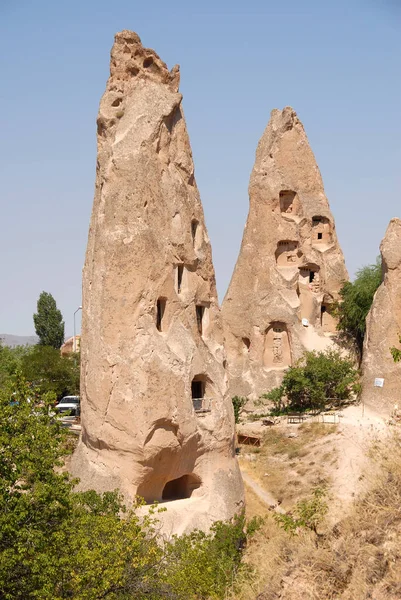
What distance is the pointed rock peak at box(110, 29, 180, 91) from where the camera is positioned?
1983 cm

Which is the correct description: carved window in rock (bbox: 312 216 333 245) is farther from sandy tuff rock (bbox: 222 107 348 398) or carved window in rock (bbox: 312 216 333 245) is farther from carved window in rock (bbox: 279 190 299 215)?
carved window in rock (bbox: 279 190 299 215)

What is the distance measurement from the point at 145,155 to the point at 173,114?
161 centimetres

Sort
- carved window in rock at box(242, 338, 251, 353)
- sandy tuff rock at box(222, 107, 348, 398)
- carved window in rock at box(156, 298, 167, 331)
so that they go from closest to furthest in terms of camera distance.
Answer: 1. carved window in rock at box(156, 298, 167, 331)
2. sandy tuff rock at box(222, 107, 348, 398)
3. carved window in rock at box(242, 338, 251, 353)

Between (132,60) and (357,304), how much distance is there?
16.1 metres

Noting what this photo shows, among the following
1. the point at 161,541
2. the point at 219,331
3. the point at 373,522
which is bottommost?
the point at 161,541

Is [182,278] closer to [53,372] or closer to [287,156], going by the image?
[53,372]

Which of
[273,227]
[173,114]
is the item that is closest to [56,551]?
[173,114]

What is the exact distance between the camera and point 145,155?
1894cm

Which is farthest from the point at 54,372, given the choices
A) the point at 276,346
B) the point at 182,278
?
the point at 182,278

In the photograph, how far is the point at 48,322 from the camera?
169ft

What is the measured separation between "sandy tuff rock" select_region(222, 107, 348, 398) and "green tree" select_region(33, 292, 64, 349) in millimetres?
20691

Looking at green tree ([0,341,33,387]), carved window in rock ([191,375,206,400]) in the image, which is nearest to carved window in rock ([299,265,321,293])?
green tree ([0,341,33,387])

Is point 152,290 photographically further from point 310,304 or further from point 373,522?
point 310,304

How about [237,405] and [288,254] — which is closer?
[237,405]
